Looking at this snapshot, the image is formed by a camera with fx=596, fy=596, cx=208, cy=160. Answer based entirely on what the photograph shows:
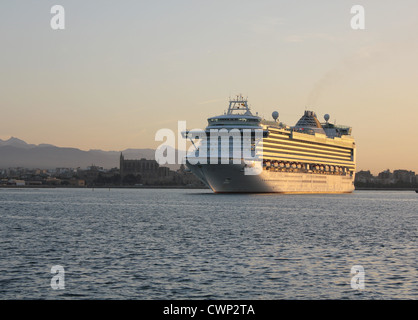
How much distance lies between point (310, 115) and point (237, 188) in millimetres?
57367

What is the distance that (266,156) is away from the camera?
387 ft

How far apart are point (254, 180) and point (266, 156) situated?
8.48 m

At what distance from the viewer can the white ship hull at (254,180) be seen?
4230 inches

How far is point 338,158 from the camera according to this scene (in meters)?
159

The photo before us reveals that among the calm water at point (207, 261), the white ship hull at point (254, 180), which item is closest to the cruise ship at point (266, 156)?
the white ship hull at point (254, 180)

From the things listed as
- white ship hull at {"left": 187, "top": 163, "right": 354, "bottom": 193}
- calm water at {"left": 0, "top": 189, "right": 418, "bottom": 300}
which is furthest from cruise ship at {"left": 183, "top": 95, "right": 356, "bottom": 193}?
calm water at {"left": 0, "top": 189, "right": 418, "bottom": 300}

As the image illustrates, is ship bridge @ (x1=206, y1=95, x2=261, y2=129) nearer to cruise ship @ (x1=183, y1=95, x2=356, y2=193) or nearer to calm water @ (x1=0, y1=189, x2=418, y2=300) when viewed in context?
cruise ship @ (x1=183, y1=95, x2=356, y2=193)

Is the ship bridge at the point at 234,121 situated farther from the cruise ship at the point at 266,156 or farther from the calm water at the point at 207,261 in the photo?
the calm water at the point at 207,261

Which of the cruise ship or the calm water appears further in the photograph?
the cruise ship

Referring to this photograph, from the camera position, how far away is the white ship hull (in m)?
107

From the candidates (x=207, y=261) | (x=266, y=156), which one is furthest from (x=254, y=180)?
(x=207, y=261)

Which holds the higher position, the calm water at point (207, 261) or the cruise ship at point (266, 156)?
the cruise ship at point (266, 156)

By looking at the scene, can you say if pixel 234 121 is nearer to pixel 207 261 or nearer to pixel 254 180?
pixel 254 180
